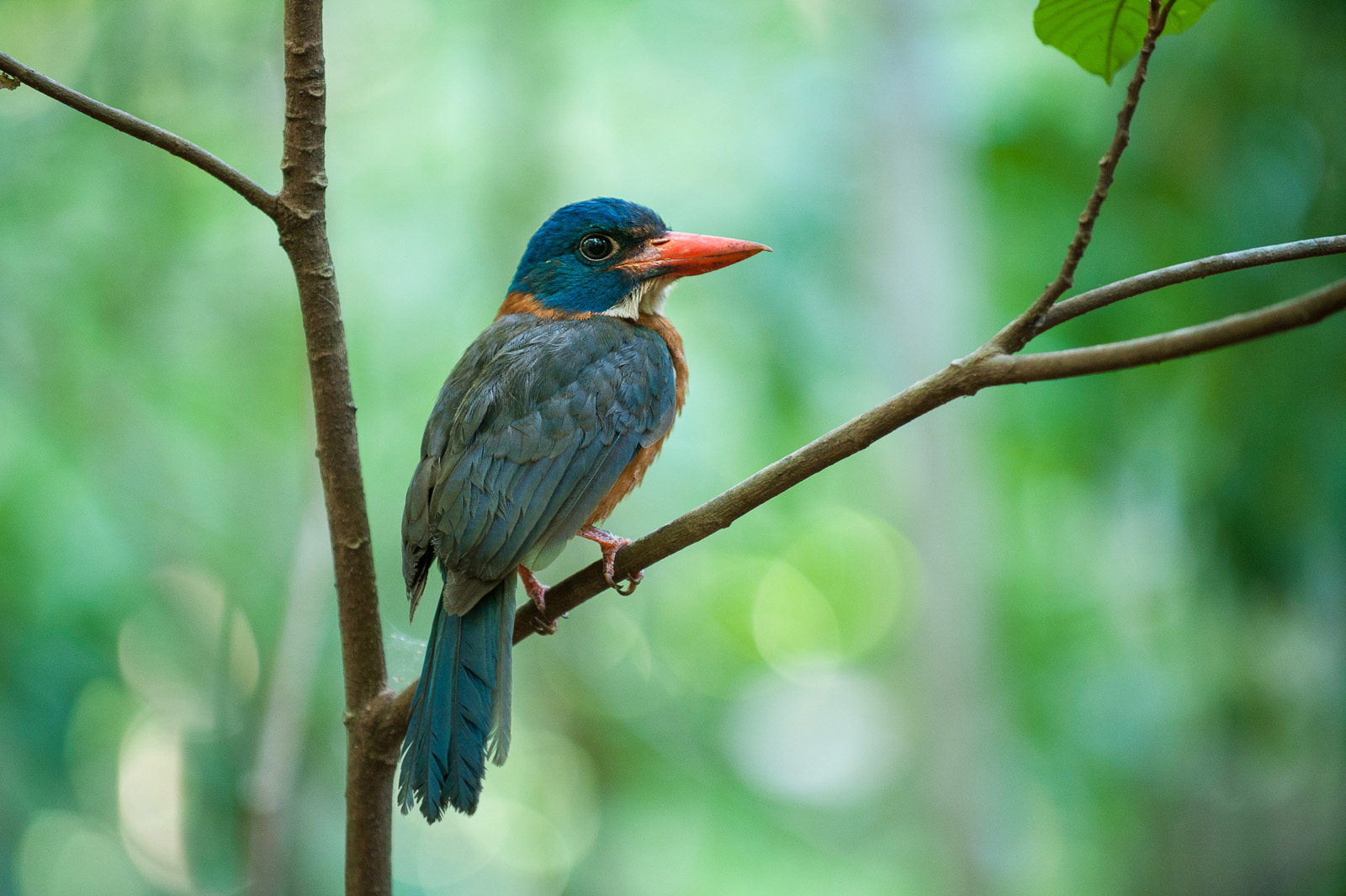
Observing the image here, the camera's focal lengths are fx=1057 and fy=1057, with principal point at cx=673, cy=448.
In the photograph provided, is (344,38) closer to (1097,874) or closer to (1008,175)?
(1008,175)

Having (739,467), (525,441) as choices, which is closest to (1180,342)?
(525,441)

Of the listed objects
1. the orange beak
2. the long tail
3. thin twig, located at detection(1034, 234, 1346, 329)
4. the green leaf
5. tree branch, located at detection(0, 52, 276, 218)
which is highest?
tree branch, located at detection(0, 52, 276, 218)

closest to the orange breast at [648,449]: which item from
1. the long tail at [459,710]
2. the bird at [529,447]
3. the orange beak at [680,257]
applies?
the bird at [529,447]

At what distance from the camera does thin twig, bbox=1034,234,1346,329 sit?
1.43 meters

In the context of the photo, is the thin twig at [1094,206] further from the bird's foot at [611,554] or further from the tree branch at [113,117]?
the tree branch at [113,117]

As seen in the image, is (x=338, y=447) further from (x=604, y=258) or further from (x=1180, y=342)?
(x=1180, y=342)

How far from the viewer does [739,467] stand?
7.50m

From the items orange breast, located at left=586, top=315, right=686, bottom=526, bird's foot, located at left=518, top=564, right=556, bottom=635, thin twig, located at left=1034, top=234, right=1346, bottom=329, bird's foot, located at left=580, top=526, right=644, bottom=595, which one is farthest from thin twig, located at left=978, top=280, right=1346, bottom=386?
orange breast, located at left=586, top=315, right=686, bottom=526

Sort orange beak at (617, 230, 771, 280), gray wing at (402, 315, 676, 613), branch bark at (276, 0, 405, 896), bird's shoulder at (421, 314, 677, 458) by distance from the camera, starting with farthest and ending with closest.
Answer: orange beak at (617, 230, 771, 280)
bird's shoulder at (421, 314, 677, 458)
gray wing at (402, 315, 676, 613)
branch bark at (276, 0, 405, 896)

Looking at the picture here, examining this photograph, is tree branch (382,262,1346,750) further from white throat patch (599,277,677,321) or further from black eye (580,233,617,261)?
black eye (580,233,617,261)

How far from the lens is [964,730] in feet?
17.9

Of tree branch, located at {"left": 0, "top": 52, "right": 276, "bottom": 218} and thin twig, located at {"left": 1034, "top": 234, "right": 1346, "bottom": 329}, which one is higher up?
tree branch, located at {"left": 0, "top": 52, "right": 276, "bottom": 218}

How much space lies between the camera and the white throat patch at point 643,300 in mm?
2627

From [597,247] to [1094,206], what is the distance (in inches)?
57.7
